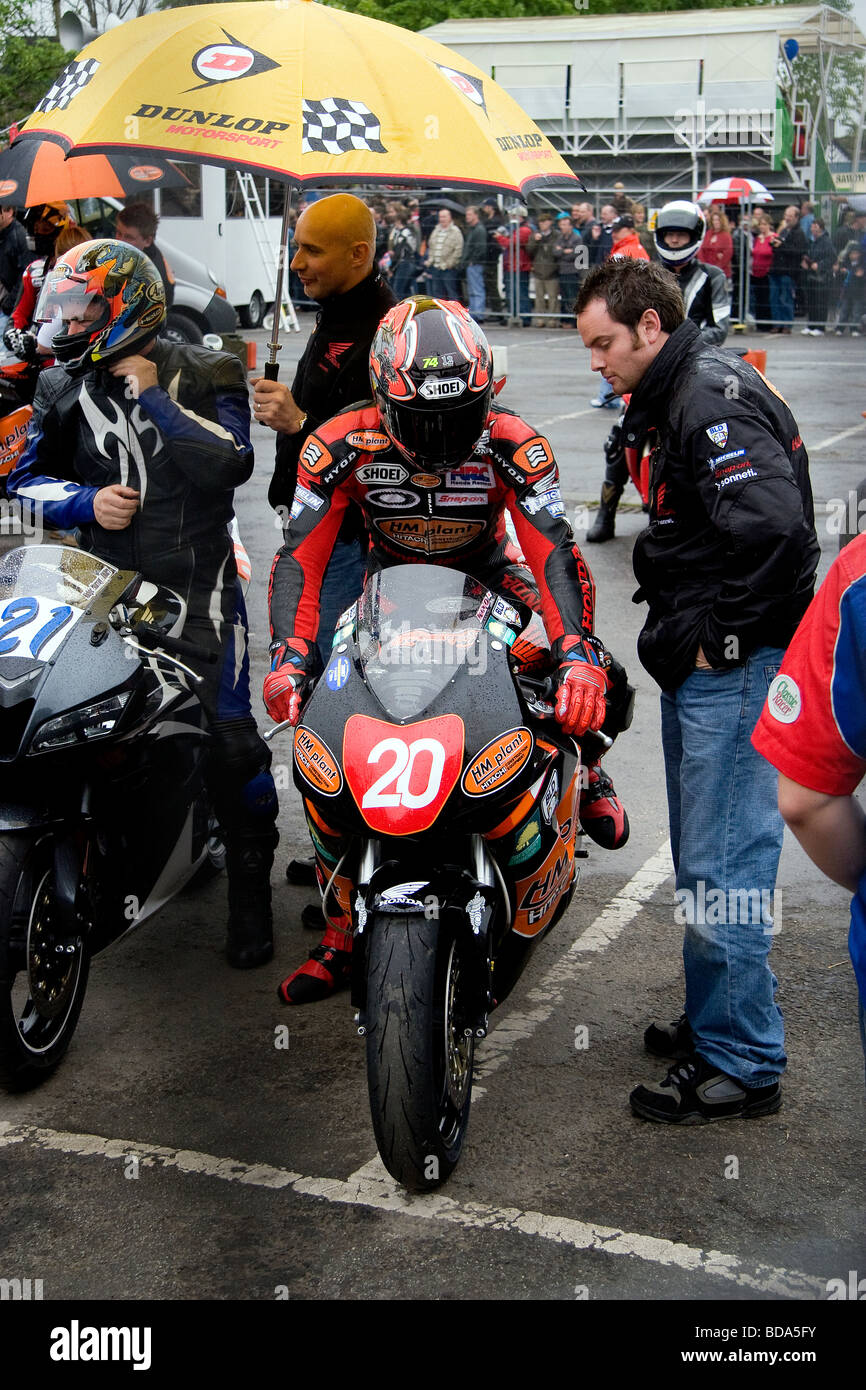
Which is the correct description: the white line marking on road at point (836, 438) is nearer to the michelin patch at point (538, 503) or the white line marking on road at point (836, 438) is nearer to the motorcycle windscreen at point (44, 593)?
the michelin patch at point (538, 503)

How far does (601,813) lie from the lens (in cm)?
461

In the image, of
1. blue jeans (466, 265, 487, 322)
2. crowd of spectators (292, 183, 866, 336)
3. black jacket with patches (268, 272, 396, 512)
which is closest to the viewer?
black jacket with patches (268, 272, 396, 512)

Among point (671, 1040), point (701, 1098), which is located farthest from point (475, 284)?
point (701, 1098)

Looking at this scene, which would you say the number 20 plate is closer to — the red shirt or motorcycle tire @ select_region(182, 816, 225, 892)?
motorcycle tire @ select_region(182, 816, 225, 892)

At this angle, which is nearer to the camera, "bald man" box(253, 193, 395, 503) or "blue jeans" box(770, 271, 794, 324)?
"bald man" box(253, 193, 395, 503)

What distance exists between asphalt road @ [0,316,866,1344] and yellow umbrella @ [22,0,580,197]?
2389 millimetres

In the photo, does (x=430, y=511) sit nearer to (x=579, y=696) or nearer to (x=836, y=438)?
(x=579, y=696)

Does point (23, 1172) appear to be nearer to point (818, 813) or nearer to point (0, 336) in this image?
point (818, 813)

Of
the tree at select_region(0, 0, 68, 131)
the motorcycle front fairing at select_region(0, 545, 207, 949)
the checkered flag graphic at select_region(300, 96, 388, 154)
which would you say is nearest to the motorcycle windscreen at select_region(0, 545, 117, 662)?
the motorcycle front fairing at select_region(0, 545, 207, 949)

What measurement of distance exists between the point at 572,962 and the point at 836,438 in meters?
10.2

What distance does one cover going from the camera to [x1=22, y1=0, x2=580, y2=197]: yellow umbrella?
4.43m

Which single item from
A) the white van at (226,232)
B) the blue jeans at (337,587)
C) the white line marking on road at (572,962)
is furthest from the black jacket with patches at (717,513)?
the white van at (226,232)

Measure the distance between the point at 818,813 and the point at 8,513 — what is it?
24.7 ft
